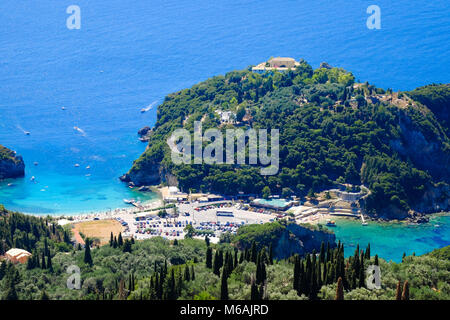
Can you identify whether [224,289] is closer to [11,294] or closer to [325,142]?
[11,294]

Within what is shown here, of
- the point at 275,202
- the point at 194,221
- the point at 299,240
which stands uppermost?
the point at 275,202

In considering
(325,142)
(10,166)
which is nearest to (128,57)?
(10,166)

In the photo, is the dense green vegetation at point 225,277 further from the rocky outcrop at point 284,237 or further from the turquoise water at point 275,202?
the turquoise water at point 275,202

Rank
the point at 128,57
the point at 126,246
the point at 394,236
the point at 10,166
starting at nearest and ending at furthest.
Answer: the point at 126,246
the point at 394,236
the point at 10,166
the point at 128,57

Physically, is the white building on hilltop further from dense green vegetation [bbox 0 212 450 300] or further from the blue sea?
dense green vegetation [bbox 0 212 450 300]

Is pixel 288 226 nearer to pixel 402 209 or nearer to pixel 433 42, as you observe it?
pixel 402 209

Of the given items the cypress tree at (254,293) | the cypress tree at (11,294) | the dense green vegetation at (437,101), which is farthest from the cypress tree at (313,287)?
the dense green vegetation at (437,101)
